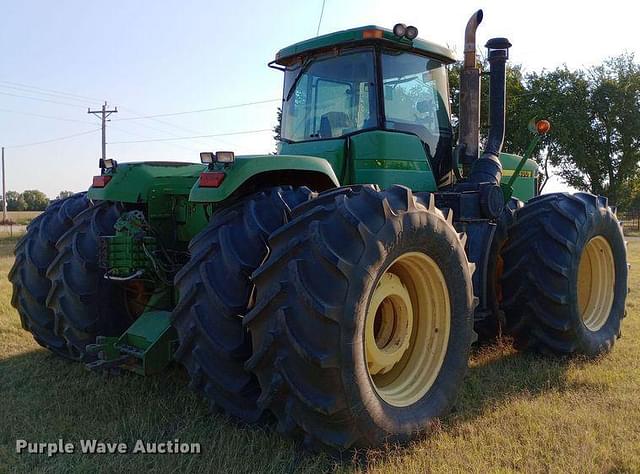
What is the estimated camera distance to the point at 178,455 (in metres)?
3.07

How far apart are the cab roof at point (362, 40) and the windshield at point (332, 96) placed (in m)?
0.11

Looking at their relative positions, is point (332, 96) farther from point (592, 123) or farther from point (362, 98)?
point (592, 123)

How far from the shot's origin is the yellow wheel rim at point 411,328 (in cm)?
340

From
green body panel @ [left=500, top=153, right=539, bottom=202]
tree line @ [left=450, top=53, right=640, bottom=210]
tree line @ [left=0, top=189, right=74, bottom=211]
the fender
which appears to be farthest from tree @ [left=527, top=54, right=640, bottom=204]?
tree line @ [left=0, top=189, right=74, bottom=211]

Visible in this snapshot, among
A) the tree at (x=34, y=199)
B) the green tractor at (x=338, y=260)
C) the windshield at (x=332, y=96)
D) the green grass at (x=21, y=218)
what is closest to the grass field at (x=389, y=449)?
the green tractor at (x=338, y=260)

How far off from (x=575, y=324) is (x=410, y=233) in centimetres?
227

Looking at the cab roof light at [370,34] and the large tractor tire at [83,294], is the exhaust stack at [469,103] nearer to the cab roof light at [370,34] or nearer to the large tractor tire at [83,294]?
the cab roof light at [370,34]

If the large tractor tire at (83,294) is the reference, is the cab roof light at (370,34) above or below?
above

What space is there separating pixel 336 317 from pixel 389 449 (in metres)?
0.82

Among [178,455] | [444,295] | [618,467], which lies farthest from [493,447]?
[178,455]

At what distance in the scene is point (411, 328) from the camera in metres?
3.52

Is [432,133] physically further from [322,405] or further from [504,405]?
[322,405]

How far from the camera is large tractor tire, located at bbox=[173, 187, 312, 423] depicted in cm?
304

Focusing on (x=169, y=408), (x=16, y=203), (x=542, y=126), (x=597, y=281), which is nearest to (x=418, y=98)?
(x=542, y=126)
